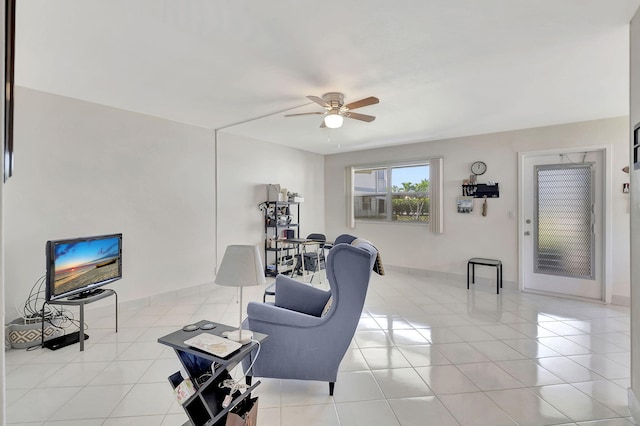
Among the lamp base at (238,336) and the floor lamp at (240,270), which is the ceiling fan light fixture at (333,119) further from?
the lamp base at (238,336)

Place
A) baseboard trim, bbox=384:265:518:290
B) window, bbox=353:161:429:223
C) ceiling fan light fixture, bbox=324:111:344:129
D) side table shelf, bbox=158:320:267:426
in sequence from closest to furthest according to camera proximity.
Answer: side table shelf, bbox=158:320:267:426, ceiling fan light fixture, bbox=324:111:344:129, baseboard trim, bbox=384:265:518:290, window, bbox=353:161:429:223

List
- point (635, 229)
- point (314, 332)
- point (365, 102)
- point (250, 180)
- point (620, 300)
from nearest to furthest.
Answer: point (635, 229) < point (314, 332) < point (365, 102) < point (620, 300) < point (250, 180)

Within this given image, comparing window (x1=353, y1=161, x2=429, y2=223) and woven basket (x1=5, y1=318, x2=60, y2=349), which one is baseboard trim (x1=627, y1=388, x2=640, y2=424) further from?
woven basket (x1=5, y1=318, x2=60, y2=349)

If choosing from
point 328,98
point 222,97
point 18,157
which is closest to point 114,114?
point 18,157

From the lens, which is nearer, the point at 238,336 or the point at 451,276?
the point at 238,336

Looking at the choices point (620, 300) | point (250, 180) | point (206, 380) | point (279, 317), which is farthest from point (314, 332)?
point (620, 300)

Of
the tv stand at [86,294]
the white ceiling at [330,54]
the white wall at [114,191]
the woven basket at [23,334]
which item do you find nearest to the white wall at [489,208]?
the white ceiling at [330,54]

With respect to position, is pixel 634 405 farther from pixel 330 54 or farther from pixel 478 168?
pixel 478 168

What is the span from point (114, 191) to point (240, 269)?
286 cm

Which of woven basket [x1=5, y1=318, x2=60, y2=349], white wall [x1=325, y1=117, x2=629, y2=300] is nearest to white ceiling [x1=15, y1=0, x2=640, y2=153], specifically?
white wall [x1=325, y1=117, x2=629, y2=300]

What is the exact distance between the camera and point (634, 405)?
1876mm

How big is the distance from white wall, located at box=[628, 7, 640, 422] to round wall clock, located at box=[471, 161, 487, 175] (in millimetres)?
3057

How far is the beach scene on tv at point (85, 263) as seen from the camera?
107 inches

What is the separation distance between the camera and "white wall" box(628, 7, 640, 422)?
1810mm
